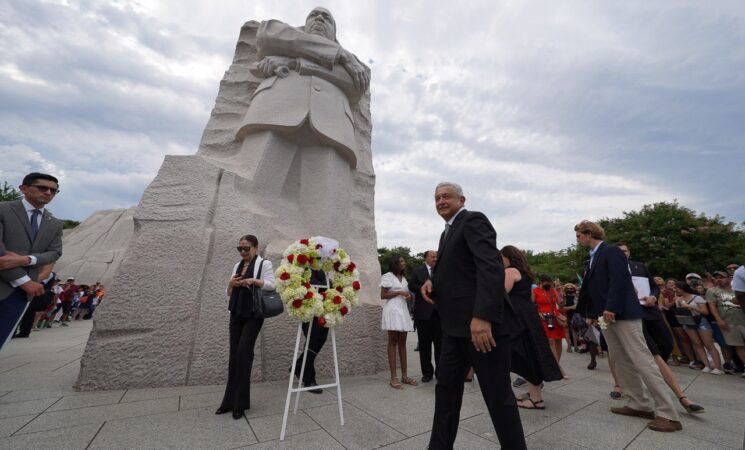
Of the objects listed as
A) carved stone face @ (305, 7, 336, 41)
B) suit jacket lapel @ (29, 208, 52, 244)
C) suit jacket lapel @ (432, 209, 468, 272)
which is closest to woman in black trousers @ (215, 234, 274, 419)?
→ suit jacket lapel @ (29, 208, 52, 244)

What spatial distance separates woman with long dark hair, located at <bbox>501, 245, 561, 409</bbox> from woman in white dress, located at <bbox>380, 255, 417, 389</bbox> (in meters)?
1.34

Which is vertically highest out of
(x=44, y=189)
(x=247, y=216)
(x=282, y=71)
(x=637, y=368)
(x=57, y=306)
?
(x=282, y=71)

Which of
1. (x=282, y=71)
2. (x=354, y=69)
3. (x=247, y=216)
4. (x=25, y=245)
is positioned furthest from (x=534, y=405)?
(x=282, y=71)

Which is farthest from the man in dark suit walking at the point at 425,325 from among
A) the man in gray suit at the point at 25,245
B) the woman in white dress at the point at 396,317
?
the man in gray suit at the point at 25,245

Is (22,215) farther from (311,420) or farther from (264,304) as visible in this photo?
(311,420)

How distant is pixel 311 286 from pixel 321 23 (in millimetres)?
5834

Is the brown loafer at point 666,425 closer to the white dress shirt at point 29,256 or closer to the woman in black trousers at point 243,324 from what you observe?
the woman in black trousers at point 243,324

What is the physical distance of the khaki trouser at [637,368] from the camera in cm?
294

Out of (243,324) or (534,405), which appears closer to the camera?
(243,324)

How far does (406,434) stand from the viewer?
107 inches

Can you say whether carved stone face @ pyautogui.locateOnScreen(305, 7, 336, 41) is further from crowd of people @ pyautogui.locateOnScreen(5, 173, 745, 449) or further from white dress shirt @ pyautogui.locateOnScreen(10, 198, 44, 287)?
white dress shirt @ pyautogui.locateOnScreen(10, 198, 44, 287)

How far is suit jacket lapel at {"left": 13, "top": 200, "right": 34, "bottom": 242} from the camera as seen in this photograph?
2.71 metres

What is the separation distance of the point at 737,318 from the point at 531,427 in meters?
5.23

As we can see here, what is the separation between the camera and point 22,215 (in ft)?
8.98
